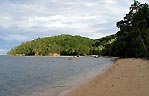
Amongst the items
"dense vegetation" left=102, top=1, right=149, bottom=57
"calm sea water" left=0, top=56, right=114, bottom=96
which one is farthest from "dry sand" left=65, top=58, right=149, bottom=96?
"dense vegetation" left=102, top=1, right=149, bottom=57

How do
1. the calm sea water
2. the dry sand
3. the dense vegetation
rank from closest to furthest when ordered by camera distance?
the dry sand, the calm sea water, the dense vegetation

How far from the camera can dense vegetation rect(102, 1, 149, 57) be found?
70.5 meters

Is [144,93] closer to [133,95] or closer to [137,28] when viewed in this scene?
[133,95]

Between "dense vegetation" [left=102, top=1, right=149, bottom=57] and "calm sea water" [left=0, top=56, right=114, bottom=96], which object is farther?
A: "dense vegetation" [left=102, top=1, right=149, bottom=57]

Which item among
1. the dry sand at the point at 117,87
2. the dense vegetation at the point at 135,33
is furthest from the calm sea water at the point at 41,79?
the dense vegetation at the point at 135,33

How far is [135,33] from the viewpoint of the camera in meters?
78.0

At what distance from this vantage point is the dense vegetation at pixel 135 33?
231 feet

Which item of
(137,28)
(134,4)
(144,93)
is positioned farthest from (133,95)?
(134,4)

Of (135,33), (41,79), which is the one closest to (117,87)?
(41,79)

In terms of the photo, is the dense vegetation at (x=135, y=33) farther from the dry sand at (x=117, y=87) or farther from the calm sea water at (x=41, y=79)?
the dry sand at (x=117, y=87)

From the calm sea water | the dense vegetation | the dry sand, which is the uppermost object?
the dense vegetation

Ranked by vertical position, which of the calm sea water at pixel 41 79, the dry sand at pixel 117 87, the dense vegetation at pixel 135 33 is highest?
the dense vegetation at pixel 135 33

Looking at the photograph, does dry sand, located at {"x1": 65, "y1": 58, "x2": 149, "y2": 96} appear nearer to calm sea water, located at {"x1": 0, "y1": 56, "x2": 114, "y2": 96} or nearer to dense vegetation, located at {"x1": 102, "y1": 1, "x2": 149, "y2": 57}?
calm sea water, located at {"x1": 0, "y1": 56, "x2": 114, "y2": 96}

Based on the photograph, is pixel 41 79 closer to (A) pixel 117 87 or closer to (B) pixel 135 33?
(A) pixel 117 87
